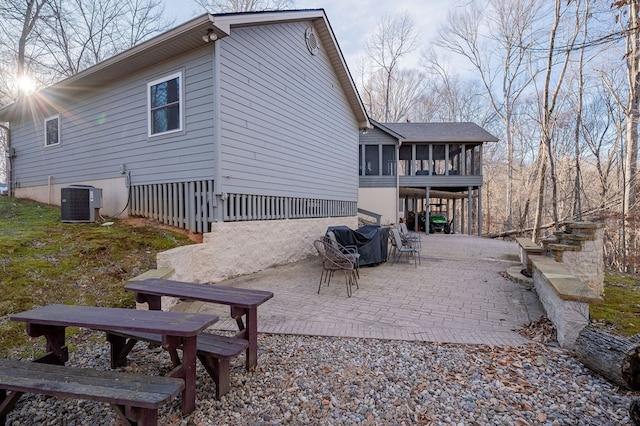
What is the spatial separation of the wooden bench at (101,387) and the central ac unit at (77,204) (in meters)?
5.73

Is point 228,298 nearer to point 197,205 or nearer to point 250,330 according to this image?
point 250,330

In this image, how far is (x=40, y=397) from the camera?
7.86ft

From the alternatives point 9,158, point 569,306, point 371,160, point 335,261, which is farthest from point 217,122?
point 371,160

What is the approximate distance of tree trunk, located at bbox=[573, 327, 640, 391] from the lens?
2.49 m

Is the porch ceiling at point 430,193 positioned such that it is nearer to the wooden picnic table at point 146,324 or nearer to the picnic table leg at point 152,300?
the picnic table leg at point 152,300

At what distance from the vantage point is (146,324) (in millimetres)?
2068

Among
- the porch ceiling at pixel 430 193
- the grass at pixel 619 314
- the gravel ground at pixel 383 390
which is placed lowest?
the gravel ground at pixel 383 390

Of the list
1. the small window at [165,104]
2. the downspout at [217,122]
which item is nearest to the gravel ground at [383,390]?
the downspout at [217,122]

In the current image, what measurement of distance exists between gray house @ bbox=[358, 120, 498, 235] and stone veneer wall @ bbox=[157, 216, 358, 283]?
7703 millimetres

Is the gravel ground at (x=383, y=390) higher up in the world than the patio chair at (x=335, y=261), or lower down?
lower down

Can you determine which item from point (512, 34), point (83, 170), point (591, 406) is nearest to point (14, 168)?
point (83, 170)

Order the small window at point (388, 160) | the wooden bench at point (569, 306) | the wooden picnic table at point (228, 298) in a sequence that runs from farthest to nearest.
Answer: the small window at point (388, 160), the wooden bench at point (569, 306), the wooden picnic table at point (228, 298)

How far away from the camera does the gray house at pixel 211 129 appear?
5852 millimetres

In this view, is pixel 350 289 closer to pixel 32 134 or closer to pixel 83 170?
pixel 83 170
